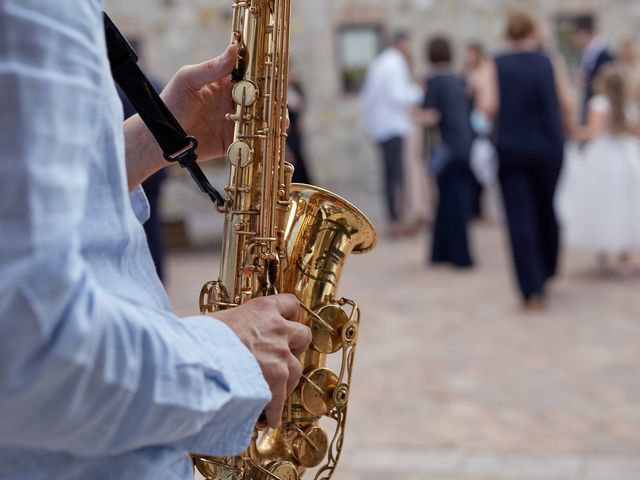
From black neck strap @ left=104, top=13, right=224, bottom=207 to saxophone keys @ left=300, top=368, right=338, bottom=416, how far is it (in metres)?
0.32

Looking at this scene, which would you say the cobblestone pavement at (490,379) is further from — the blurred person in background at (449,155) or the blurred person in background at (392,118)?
the blurred person in background at (392,118)

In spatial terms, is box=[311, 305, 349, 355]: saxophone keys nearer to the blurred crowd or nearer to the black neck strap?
the black neck strap

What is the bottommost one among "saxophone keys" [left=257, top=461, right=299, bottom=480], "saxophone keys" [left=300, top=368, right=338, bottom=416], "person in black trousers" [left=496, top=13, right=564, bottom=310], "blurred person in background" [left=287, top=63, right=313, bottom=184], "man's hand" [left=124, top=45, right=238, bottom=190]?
"saxophone keys" [left=257, top=461, right=299, bottom=480]

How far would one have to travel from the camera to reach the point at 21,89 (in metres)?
1.01

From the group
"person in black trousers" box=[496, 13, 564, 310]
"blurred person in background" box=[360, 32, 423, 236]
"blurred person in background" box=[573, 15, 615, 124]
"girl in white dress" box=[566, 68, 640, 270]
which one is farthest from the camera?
"blurred person in background" box=[573, 15, 615, 124]

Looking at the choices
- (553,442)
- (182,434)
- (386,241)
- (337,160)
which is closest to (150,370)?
(182,434)

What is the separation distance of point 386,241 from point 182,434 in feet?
34.8

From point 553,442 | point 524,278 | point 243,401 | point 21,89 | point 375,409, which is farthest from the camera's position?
point 524,278

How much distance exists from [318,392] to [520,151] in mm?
6034

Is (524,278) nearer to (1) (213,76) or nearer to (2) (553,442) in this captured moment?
(2) (553,442)

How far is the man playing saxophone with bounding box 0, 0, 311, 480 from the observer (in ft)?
3.31

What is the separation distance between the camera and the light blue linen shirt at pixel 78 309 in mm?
1007

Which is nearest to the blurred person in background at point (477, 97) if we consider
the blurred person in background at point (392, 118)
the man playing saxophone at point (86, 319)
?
the blurred person in background at point (392, 118)

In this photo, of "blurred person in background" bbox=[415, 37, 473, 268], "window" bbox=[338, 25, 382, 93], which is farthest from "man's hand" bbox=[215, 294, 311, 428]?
"window" bbox=[338, 25, 382, 93]
